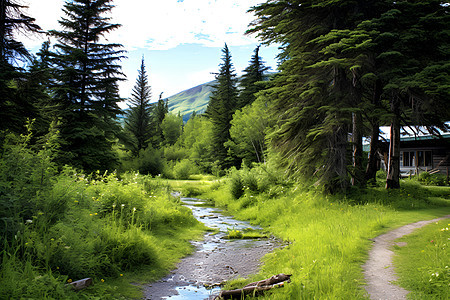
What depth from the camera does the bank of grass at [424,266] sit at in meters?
4.21

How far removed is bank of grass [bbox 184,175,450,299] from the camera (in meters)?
4.71

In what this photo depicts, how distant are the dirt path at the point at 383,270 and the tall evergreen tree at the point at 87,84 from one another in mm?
17742

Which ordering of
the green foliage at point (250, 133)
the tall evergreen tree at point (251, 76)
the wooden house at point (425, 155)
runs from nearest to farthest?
the wooden house at point (425, 155), the green foliage at point (250, 133), the tall evergreen tree at point (251, 76)

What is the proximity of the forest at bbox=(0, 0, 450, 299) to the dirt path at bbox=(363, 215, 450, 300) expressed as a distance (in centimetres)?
28

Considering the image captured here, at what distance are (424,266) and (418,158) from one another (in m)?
29.1

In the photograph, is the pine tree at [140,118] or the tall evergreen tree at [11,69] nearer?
the tall evergreen tree at [11,69]

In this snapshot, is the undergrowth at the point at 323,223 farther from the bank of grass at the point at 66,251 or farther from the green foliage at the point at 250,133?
the green foliage at the point at 250,133

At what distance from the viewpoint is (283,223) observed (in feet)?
36.9

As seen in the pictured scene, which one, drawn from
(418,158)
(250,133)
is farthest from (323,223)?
(250,133)

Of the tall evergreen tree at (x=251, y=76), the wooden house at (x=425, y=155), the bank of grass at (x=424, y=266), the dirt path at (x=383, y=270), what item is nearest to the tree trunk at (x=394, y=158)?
the dirt path at (x=383, y=270)

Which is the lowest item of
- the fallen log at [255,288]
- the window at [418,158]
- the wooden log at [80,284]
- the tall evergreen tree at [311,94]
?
the fallen log at [255,288]

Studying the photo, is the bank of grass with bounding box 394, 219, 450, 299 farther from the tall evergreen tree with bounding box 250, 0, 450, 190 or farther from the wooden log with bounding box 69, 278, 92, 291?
the tall evergreen tree with bounding box 250, 0, 450, 190

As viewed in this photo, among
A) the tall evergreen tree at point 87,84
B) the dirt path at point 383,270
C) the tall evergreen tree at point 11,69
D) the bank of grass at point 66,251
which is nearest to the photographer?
the bank of grass at point 66,251

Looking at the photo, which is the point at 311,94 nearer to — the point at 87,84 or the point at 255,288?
the point at 255,288
